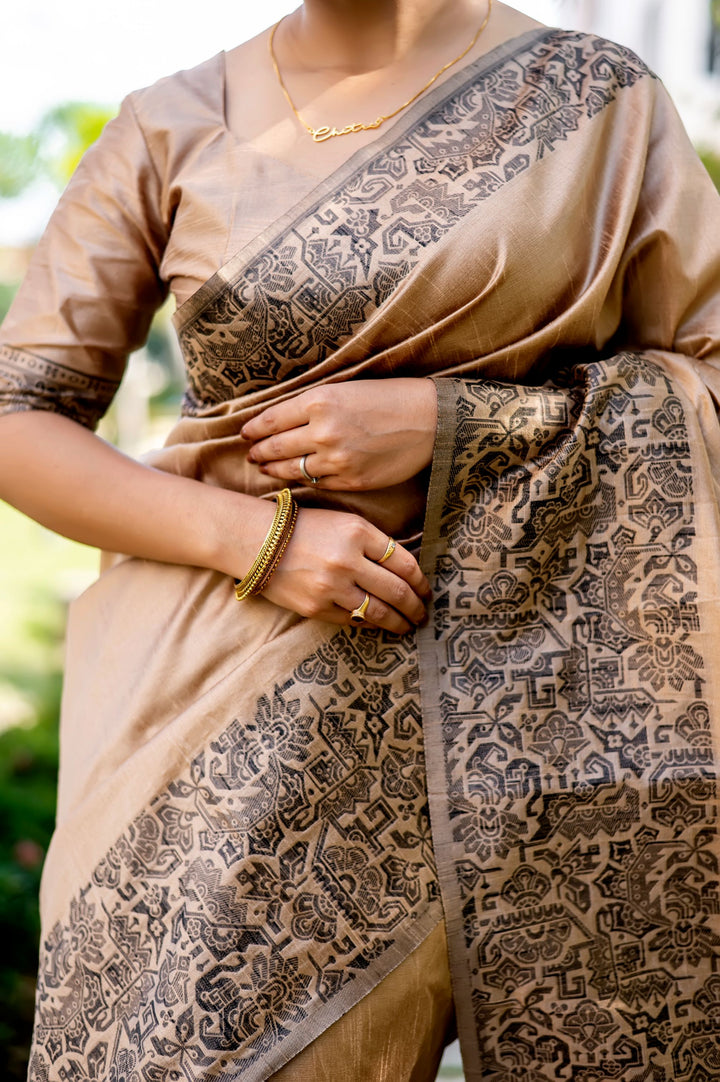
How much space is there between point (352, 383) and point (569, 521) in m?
0.27

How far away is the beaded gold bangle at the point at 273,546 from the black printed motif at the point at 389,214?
0.15 metres

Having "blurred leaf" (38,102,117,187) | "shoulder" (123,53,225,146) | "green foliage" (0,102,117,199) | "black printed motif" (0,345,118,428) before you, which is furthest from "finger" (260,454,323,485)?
"green foliage" (0,102,117,199)

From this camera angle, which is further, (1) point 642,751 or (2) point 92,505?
(2) point 92,505

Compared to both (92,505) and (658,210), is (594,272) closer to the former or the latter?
(658,210)

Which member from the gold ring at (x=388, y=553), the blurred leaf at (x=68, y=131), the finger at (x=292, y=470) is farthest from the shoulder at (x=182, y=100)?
the blurred leaf at (x=68, y=131)

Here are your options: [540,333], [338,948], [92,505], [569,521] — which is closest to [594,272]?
[540,333]

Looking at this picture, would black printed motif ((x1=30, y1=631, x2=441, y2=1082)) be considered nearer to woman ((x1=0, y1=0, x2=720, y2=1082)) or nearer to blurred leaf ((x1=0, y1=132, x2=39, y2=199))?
woman ((x1=0, y1=0, x2=720, y2=1082))

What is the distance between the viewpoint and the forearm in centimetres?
113

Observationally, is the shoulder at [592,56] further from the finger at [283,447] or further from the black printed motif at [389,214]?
the finger at [283,447]

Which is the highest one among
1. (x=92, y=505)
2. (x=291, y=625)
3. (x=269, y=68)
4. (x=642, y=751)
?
(x=269, y=68)

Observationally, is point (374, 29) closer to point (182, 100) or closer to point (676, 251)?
point (182, 100)

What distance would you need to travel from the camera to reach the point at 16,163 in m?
11.0

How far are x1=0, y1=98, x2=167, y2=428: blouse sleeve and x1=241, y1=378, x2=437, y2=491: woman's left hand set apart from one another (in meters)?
0.27

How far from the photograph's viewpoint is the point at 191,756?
3.66 feet
